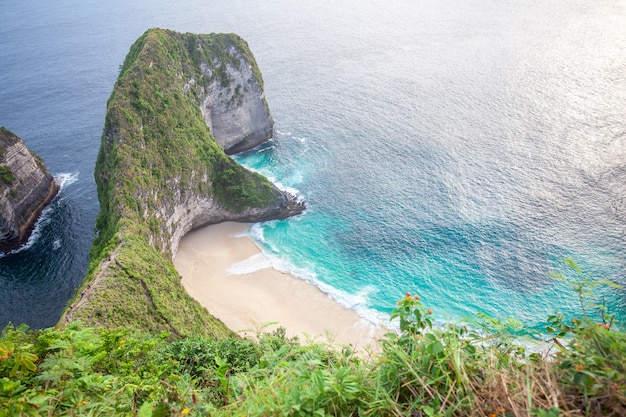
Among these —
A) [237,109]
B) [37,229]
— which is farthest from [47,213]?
[237,109]

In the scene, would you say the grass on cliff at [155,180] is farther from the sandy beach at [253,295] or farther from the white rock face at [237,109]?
the sandy beach at [253,295]

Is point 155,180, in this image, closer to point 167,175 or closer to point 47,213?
point 167,175

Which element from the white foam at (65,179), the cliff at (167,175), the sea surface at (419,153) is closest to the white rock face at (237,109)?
the cliff at (167,175)

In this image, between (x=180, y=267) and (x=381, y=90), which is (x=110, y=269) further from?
(x=381, y=90)

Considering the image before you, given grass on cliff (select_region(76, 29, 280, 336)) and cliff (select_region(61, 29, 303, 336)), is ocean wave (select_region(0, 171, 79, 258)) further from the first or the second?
cliff (select_region(61, 29, 303, 336))

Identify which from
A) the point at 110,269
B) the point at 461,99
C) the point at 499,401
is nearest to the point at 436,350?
the point at 499,401

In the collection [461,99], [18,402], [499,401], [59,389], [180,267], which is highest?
[499,401]
